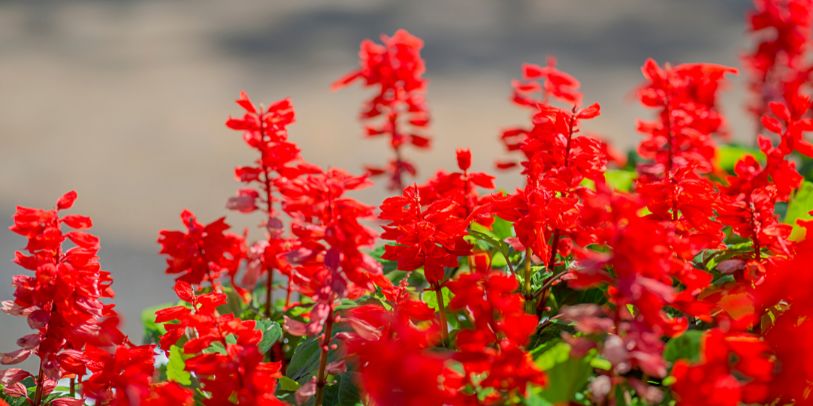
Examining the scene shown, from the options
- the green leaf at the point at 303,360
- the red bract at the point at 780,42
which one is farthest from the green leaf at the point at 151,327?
the red bract at the point at 780,42

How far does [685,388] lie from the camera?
876 mm

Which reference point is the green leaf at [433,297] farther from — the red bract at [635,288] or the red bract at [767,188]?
the red bract at [635,288]

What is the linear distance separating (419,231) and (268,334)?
1.01ft

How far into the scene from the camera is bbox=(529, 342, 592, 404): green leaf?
39.0 inches

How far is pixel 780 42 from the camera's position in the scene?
260cm

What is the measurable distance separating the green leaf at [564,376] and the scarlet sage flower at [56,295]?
57 cm

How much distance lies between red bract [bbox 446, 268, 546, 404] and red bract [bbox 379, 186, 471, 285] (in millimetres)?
155

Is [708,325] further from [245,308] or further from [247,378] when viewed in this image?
[245,308]

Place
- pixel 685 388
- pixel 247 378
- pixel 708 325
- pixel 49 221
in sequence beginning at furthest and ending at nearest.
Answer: pixel 708 325, pixel 49 221, pixel 247 378, pixel 685 388

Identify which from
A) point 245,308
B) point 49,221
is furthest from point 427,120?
point 49,221

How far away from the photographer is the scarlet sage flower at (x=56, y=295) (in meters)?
1.18

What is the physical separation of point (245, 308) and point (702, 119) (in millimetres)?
934

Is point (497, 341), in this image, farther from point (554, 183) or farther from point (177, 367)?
point (177, 367)

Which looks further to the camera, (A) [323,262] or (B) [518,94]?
(B) [518,94]
